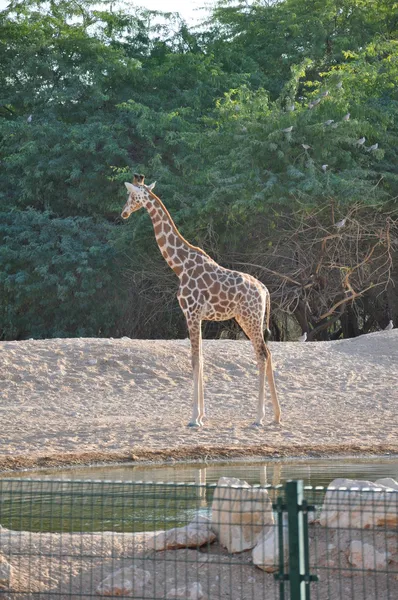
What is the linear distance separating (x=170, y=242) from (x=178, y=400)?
287 cm

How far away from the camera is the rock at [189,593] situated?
18.0ft

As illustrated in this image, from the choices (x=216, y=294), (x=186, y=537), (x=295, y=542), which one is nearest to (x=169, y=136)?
(x=216, y=294)

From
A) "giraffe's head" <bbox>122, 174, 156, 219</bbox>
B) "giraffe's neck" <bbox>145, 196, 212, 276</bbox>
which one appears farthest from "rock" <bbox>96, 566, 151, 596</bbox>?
"giraffe's head" <bbox>122, 174, 156, 219</bbox>

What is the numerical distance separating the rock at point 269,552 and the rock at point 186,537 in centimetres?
42

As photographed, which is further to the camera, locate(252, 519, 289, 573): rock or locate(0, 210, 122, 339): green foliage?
locate(0, 210, 122, 339): green foliage

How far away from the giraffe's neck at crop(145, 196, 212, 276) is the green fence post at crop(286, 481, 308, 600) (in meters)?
9.74

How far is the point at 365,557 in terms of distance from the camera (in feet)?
19.0

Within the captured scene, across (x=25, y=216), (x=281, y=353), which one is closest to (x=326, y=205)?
(x=281, y=353)

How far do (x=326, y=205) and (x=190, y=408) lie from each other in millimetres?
10677

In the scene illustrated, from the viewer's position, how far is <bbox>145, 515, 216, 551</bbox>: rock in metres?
6.22

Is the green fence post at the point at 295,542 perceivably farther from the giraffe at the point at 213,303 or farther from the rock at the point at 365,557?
the giraffe at the point at 213,303

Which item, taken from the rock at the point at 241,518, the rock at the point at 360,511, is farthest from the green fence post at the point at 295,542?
the rock at the point at 241,518

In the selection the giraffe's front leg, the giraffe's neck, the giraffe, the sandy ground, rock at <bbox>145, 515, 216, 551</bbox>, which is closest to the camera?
rock at <bbox>145, 515, 216, 551</bbox>

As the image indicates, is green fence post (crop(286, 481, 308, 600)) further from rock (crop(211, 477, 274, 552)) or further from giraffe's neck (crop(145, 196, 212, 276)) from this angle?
giraffe's neck (crop(145, 196, 212, 276))
